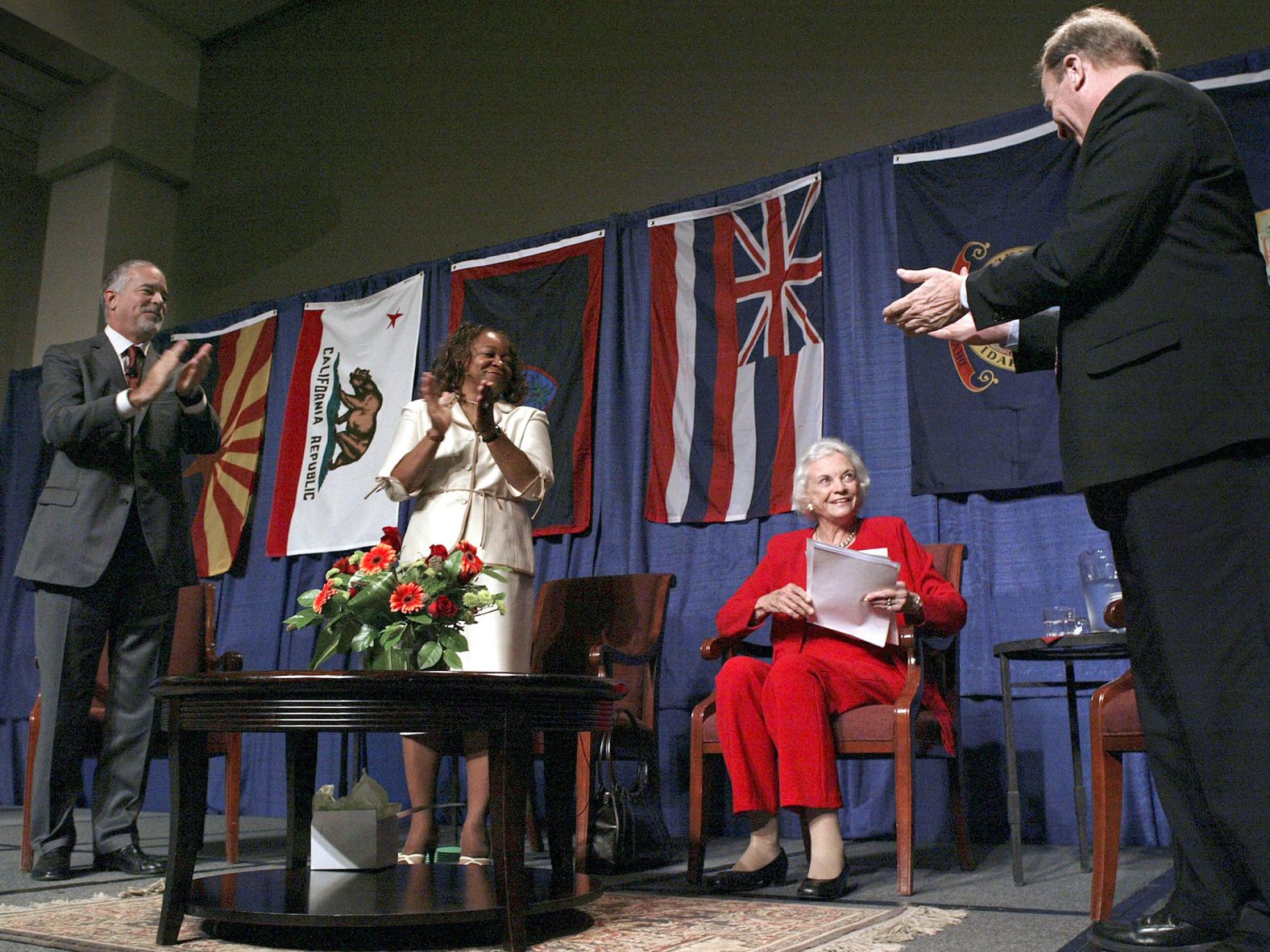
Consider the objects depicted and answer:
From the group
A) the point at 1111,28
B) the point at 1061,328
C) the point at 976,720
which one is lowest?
the point at 976,720

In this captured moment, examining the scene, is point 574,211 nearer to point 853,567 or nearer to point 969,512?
point 969,512

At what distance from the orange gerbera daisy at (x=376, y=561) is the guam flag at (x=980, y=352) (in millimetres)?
2221

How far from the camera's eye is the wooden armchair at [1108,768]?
83.8 inches

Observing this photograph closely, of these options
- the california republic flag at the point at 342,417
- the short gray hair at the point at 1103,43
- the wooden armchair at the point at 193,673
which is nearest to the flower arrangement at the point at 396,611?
the wooden armchair at the point at 193,673

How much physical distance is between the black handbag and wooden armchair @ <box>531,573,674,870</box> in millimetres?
42

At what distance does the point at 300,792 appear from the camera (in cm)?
253

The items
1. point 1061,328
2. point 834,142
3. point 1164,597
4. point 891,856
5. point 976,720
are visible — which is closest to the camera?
point 1164,597

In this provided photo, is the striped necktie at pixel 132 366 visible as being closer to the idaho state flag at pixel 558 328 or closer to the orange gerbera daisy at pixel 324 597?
the orange gerbera daisy at pixel 324 597

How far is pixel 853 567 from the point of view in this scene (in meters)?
2.76

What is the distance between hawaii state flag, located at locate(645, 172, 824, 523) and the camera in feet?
14.0

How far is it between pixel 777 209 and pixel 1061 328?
2741 mm

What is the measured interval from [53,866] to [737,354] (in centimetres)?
284

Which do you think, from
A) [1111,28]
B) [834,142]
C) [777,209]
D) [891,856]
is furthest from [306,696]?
[834,142]

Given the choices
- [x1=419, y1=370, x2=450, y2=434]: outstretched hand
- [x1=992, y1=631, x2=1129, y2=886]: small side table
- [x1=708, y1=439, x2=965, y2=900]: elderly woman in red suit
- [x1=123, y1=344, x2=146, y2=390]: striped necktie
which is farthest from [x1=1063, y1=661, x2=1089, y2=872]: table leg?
[x1=123, y1=344, x2=146, y2=390]: striped necktie
